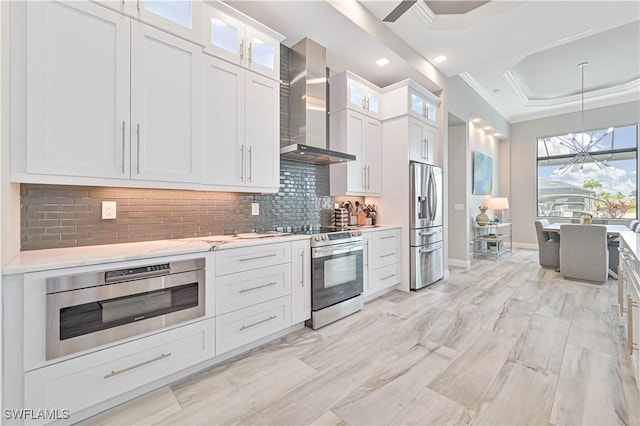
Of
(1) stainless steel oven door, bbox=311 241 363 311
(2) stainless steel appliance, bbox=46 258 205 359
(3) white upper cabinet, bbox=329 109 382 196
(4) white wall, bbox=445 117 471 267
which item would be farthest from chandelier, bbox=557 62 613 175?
(2) stainless steel appliance, bbox=46 258 205 359

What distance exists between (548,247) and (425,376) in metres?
4.71

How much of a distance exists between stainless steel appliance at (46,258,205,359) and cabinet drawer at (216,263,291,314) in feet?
0.49

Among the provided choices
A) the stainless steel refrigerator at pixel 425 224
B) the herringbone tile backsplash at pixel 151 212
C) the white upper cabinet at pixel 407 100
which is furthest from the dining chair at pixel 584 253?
the herringbone tile backsplash at pixel 151 212

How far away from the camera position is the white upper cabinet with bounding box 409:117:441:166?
3725mm

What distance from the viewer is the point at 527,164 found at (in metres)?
7.24

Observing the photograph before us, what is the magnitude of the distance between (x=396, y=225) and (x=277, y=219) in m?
1.68

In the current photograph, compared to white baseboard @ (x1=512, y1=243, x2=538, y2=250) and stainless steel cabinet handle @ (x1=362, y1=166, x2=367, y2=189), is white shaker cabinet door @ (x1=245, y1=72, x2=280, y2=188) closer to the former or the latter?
stainless steel cabinet handle @ (x1=362, y1=166, x2=367, y2=189)

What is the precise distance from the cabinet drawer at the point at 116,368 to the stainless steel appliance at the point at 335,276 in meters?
1.01

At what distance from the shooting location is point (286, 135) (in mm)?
3061

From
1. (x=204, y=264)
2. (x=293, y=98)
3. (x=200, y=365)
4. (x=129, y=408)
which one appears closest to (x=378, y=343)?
(x=200, y=365)

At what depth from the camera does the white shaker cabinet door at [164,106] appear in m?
1.82

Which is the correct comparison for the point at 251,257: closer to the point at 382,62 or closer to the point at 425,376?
the point at 425,376

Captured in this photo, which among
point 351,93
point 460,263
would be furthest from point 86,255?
point 460,263

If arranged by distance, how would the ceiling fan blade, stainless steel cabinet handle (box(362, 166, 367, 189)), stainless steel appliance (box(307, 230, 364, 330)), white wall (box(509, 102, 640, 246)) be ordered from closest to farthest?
stainless steel appliance (box(307, 230, 364, 330)), the ceiling fan blade, stainless steel cabinet handle (box(362, 166, 367, 189)), white wall (box(509, 102, 640, 246))
